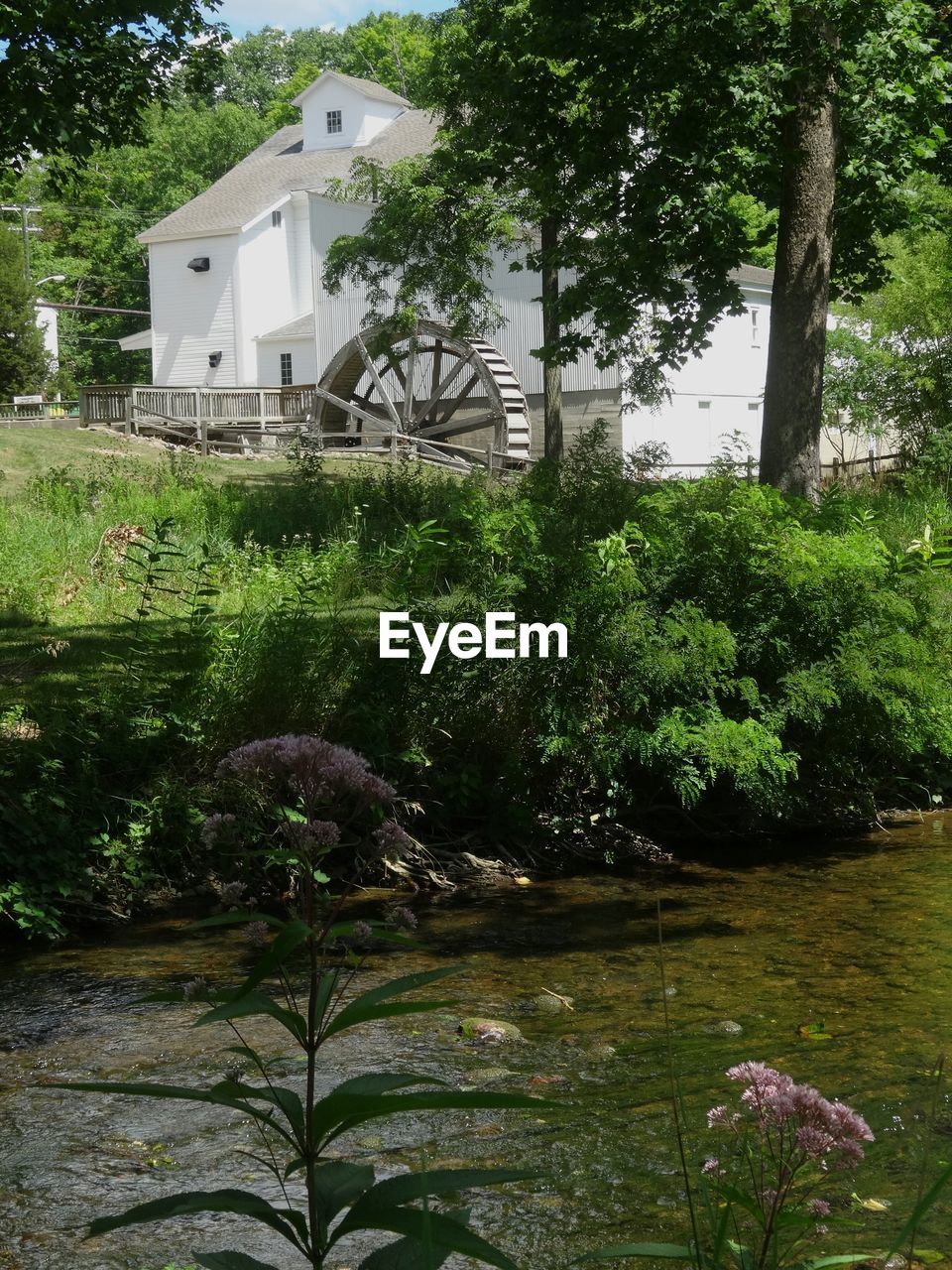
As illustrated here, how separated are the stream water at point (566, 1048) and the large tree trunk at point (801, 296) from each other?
5.51m

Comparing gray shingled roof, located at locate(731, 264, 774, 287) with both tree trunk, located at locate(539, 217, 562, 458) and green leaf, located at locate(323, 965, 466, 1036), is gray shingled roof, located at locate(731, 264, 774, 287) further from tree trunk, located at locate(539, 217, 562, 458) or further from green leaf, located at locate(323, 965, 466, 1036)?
green leaf, located at locate(323, 965, 466, 1036)

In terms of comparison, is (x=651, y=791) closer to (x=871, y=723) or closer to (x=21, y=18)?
(x=871, y=723)

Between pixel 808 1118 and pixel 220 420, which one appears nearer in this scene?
pixel 808 1118

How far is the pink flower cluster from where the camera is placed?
78.2 inches

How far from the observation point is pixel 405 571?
9219mm

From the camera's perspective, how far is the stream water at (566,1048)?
3912 millimetres

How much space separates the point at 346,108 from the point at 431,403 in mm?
17642

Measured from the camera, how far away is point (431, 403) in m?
34.0

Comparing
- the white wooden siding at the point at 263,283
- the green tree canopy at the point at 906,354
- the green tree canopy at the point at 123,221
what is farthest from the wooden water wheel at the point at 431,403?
the green tree canopy at the point at 123,221

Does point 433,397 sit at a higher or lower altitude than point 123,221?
lower

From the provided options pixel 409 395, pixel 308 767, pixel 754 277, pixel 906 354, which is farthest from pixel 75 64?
pixel 754 277

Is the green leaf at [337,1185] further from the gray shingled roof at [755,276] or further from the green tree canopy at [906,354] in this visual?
the gray shingled roof at [755,276]

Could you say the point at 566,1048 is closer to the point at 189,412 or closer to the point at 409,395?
the point at 409,395

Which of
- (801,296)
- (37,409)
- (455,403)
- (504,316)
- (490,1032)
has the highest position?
(504,316)
